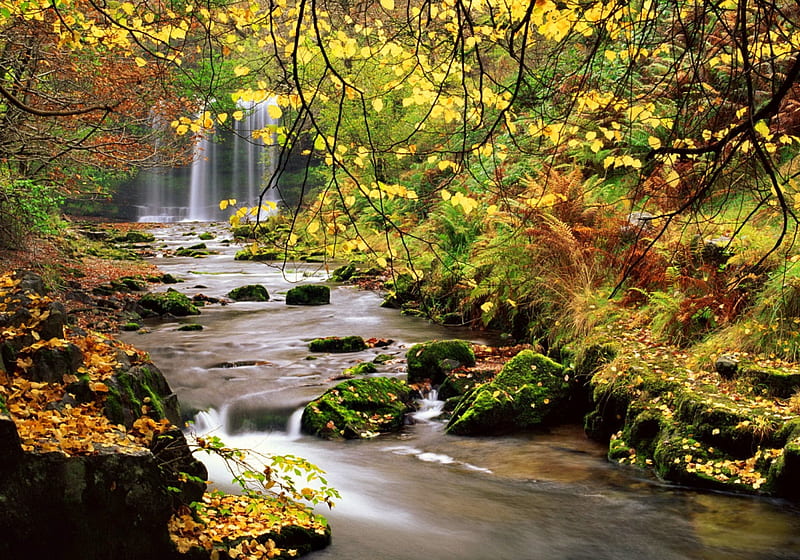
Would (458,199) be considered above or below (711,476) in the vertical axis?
above

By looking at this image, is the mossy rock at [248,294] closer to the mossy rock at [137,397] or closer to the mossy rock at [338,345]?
the mossy rock at [338,345]

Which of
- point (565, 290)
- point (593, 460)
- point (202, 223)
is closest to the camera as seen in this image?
point (593, 460)

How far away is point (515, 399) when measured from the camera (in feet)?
23.4

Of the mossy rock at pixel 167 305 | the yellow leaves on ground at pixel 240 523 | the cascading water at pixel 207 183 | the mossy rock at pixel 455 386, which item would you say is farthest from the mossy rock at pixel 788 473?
the cascading water at pixel 207 183

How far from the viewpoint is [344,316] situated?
12.8 metres

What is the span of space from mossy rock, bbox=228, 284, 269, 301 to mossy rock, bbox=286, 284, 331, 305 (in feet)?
2.29

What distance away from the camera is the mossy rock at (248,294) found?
48.0 ft

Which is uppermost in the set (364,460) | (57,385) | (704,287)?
(704,287)

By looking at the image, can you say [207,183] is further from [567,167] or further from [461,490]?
[461,490]

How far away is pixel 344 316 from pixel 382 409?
5467mm

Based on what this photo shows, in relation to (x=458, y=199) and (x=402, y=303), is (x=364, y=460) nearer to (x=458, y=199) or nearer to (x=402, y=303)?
(x=458, y=199)

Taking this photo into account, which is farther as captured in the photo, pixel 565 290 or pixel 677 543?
pixel 565 290

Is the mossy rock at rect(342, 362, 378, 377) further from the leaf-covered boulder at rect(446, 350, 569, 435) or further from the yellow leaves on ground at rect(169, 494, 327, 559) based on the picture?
the yellow leaves on ground at rect(169, 494, 327, 559)

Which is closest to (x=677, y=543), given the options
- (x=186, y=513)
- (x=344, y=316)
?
(x=186, y=513)
